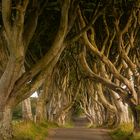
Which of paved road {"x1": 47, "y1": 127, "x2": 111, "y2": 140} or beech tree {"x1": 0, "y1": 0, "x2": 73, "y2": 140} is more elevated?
beech tree {"x1": 0, "y1": 0, "x2": 73, "y2": 140}

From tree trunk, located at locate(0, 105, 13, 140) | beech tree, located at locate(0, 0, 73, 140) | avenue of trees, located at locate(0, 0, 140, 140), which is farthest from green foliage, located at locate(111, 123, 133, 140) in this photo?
tree trunk, located at locate(0, 105, 13, 140)

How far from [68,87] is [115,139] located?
79.4 feet

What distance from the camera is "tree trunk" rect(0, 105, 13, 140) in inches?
607

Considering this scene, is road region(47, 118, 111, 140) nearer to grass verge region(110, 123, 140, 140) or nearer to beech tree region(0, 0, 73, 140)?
grass verge region(110, 123, 140, 140)

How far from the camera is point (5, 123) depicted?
15766 millimetres

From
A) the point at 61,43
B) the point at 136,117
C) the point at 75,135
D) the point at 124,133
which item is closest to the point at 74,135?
the point at 75,135

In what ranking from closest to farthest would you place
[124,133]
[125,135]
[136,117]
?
[136,117]
[125,135]
[124,133]

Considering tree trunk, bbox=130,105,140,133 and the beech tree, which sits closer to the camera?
the beech tree

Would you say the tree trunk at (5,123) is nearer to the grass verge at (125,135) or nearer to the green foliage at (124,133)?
the grass verge at (125,135)

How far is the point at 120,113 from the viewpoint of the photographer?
89.7ft

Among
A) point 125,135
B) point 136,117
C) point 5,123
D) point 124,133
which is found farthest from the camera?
point 124,133

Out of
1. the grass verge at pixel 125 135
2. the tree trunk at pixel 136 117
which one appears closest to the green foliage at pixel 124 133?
the grass verge at pixel 125 135

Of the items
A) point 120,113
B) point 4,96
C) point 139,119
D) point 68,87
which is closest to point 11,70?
point 4,96

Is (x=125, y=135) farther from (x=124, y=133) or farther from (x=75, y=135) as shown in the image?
(x=75, y=135)
